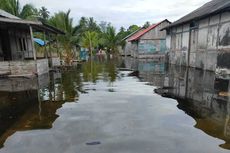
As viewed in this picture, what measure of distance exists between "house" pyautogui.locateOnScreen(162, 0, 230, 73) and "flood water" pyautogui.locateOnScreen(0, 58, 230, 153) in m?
4.72

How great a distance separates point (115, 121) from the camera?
5625mm

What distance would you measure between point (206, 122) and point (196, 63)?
42.0 feet

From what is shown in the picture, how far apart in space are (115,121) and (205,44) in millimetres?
12696

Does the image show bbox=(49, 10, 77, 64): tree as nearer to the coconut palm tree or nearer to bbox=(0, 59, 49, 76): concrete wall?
the coconut palm tree

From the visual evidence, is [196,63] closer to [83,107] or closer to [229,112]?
[229,112]

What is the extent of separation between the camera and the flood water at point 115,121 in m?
4.23

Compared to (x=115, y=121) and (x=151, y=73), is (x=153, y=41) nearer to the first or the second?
(x=151, y=73)

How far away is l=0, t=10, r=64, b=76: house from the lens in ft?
40.0

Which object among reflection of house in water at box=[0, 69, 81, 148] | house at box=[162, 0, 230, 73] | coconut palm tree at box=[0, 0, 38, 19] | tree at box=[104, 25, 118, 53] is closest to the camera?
reflection of house in water at box=[0, 69, 81, 148]

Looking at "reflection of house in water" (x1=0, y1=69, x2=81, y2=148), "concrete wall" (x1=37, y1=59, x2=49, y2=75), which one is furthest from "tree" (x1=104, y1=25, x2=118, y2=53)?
"reflection of house in water" (x1=0, y1=69, x2=81, y2=148)

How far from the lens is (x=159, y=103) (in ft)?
24.4

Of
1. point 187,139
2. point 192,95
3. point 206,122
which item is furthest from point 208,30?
point 187,139

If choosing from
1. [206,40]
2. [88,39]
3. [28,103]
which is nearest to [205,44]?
[206,40]

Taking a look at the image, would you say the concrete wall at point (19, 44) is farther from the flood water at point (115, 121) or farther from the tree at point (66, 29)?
the flood water at point (115, 121)
